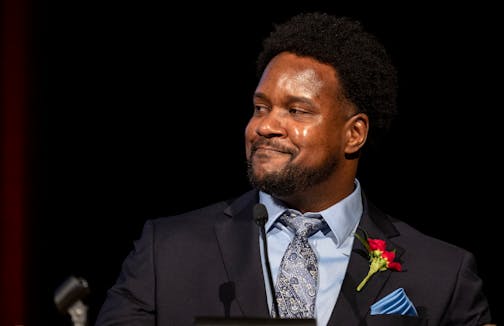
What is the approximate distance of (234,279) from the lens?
7.82 feet

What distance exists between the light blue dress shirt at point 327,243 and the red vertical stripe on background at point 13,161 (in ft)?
3.89

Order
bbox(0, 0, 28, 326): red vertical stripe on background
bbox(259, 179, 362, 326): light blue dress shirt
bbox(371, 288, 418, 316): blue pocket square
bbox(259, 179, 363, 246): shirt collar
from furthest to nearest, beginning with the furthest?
bbox(0, 0, 28, 326): red vertical stripe on background
bbox(259, 179, 363, 246): shirt collar
bbox(259, 179, 362, 326): light blue dress shirt
bbox(371, 288, 418, 316): blue pocket square

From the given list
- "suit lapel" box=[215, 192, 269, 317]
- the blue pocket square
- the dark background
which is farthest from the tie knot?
the dark background

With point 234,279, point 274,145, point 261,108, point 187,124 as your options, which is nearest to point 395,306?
point 234,279

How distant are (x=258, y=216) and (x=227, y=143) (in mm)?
1438

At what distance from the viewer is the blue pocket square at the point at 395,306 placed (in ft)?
7.59

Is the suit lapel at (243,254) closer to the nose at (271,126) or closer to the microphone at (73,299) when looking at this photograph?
the nose at (271,126)

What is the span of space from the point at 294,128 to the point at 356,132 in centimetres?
31

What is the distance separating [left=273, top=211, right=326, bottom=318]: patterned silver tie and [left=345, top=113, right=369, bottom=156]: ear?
0.97 feet

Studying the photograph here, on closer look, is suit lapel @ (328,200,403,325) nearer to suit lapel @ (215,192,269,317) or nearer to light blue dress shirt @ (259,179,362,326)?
light blue dress shirt @ (259,179,362,326)

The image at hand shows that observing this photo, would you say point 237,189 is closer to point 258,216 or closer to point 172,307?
point 172,307

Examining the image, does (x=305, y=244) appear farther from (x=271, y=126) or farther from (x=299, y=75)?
(x=299, y=75)

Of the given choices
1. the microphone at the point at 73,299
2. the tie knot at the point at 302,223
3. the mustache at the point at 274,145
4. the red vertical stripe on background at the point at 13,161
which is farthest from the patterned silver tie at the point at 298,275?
the red vertical stripe on background at the point at 13,161

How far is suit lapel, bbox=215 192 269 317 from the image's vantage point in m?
2.32
